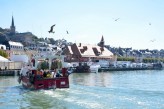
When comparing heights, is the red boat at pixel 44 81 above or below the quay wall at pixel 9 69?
below

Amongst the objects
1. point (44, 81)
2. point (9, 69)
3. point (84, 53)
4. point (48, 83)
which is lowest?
point (48, 83)

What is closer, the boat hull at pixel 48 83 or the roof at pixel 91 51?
the boat hull at pixel 48 83

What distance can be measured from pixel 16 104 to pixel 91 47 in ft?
331

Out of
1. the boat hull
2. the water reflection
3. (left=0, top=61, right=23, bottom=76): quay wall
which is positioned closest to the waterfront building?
(left=0, top=61, right=23, bottom=76): quay wall

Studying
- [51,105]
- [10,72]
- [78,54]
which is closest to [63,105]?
[51,105]

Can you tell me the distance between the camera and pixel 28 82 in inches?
1649

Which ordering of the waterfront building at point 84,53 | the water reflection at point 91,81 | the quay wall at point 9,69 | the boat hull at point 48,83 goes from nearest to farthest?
1. the boat hull at point 48,83
2. the water reflection at point 91,81
3. the quay wall at point 9,69
4. the waterfront building at point 84,53

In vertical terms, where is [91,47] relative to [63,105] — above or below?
above

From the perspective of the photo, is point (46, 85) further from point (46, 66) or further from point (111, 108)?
point (46, 66)

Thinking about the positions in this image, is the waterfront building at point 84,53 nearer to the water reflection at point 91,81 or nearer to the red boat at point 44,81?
the water reflection at point 91,81

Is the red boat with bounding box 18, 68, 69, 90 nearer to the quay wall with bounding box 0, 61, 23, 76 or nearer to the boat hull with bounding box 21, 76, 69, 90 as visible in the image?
the boat hull with bounding box 21, 76, 69, 90

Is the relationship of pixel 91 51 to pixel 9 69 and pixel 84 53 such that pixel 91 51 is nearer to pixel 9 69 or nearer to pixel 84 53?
pixel 84 53

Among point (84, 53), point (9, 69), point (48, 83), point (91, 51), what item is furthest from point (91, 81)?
point (91, 51)

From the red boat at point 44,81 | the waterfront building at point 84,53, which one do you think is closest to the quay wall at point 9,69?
the waterfront building at point 84,53
